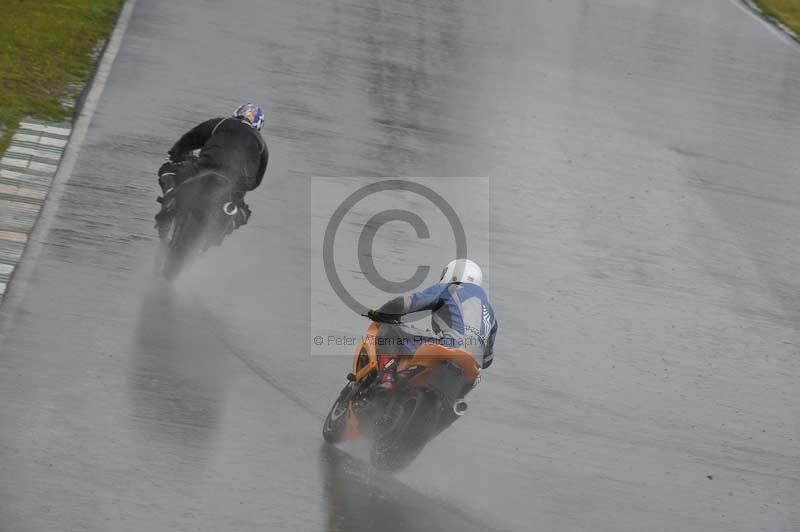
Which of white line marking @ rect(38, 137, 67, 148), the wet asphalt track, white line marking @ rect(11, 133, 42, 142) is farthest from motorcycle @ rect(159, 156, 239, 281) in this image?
white line marking @ rect(11, 133, 42, 142)

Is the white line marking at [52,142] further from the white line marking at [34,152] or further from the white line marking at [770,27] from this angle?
the white line marking at [770,27]

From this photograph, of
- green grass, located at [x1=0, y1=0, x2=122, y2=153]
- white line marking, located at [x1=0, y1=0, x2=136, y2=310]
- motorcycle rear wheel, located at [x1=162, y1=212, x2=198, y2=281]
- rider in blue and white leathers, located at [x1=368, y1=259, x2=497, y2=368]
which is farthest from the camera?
green grass, located at [x1=0, y1=0, x2=122, y2=153]

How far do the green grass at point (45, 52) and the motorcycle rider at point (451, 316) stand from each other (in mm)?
7461

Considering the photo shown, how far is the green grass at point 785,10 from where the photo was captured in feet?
110

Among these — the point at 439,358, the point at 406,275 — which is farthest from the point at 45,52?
the point at 439,358

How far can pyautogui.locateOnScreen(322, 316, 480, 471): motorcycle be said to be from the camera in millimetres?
8805

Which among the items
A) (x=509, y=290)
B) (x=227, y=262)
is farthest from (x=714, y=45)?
(x=227, y=262)

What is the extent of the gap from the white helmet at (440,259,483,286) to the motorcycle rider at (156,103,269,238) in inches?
130

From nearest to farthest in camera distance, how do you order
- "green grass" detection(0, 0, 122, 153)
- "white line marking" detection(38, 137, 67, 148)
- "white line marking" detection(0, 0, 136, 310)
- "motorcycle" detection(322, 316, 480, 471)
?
"motorcycle" detection(322, 316, 480, 471) → "white line marking" detection(0, 0, 136, 310) → "white line marking" detection(38, 137, 67, 148) → "green grass" detection(0, 0, 122, 153)

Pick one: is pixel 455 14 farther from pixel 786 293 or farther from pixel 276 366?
pixel 276 366

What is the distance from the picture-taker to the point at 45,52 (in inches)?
746

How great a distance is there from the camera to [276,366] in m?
11.0

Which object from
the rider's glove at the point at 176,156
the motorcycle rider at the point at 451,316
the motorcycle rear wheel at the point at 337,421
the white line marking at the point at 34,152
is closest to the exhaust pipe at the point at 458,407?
the motorcycle rider at the point at 451,316

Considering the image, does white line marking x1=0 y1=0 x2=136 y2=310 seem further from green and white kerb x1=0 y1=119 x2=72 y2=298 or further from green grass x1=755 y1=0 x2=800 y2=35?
green grass x1=755 y1=0 x2=800 y2=35
